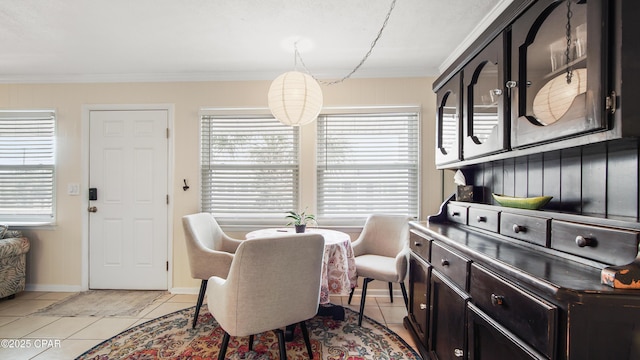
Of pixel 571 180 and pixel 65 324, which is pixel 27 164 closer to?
pixel 65 324

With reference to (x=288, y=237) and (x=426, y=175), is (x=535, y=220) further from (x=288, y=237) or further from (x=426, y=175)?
(x=426, y=175)

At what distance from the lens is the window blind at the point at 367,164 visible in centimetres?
317

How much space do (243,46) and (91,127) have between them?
2082mm

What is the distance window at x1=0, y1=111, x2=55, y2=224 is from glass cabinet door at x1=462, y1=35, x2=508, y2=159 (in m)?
4.19

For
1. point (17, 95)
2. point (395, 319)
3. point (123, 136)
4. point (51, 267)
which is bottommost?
point (395, 319)

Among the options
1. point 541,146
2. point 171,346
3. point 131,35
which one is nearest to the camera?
point 541,146

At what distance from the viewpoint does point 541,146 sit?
1.23 metres

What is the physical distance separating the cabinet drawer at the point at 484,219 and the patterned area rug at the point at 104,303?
295cm

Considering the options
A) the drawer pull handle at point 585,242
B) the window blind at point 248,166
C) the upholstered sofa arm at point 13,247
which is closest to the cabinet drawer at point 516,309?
the drawer pull handle at point 585,242

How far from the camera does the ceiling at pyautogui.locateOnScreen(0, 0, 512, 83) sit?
2053mm

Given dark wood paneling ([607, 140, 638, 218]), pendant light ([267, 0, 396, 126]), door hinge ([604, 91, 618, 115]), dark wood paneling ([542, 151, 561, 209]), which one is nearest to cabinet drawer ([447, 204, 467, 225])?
dark wood paneling ([542, 151, 561, 209])

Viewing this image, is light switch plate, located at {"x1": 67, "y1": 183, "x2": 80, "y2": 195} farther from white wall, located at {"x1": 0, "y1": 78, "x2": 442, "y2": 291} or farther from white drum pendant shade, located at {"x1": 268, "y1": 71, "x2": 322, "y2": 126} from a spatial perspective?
white drum pendant shade, located at {"x1": 268, "y1": 71, "x2": 322, "y2": 126}

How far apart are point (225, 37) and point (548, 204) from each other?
99.5 inches

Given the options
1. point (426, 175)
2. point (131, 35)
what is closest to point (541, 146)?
point (426, 175)
